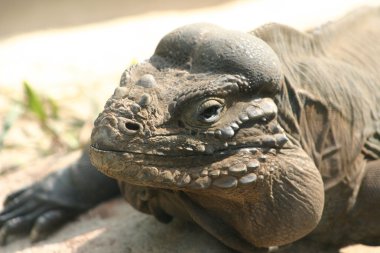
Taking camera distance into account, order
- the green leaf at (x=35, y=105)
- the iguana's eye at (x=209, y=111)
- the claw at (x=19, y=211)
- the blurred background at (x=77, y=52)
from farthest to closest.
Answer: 1. the blurred background at (x=77, y=52)
2. the green leaf at (x=35, y=105)
3. the claw at (x=19, y=211)
4. the iguana's eye at (x=209, y=111)

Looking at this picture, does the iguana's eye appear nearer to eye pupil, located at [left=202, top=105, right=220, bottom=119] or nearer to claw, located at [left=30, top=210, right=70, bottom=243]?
eye pupil, located at [left=202, top=105, right=220, bottom=119]

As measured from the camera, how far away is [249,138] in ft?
11.2

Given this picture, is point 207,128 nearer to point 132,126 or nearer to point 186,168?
point 186,168

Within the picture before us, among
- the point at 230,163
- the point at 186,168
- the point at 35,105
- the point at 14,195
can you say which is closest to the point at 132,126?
the point at 186,168

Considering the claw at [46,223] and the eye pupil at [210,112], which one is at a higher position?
the eye pupil at [210,112]

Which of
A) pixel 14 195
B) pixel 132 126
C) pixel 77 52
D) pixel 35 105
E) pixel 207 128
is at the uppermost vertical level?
pixel 132 126

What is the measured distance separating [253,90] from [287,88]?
0.37m

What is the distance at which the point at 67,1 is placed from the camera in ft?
60.7

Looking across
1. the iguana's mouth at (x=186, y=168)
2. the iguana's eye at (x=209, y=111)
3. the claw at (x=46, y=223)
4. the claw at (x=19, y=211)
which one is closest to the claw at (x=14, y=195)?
the claw at (x=19, y=211)

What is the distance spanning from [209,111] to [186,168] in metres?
0.32

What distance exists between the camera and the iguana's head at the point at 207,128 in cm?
328

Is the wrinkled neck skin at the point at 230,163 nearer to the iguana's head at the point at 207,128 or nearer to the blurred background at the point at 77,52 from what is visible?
the iguana's head at the point at 207,128

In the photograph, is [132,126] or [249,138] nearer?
[132,126]

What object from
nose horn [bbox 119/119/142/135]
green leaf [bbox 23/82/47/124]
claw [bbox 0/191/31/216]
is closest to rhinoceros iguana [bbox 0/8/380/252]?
nose horn [bbox 119/119/142/135]
